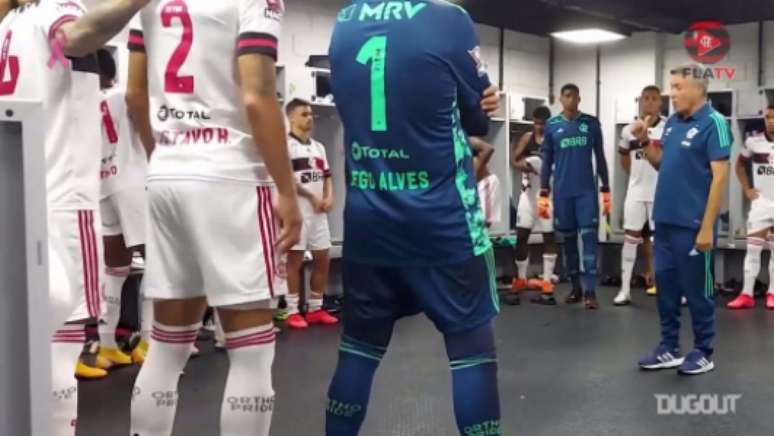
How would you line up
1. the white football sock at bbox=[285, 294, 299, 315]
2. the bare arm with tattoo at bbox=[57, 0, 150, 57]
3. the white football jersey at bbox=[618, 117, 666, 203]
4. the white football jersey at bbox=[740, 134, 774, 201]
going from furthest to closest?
the white football jersey at bbox=[618, 117, 666, 203] → the white football jersey at bbox=[740, 134, 774, 201] → the white football sock at bbox=[285, 294, 299, 315] → the bare arm with tattoo at bbox=[57, 0, 150, 57]

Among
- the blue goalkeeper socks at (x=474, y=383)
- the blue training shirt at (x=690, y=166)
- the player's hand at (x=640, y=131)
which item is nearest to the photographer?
the blue goalkeeper socks at (x=474, y=383)

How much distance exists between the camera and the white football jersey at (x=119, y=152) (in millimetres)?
4328

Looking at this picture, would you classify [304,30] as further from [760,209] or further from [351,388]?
[351,388]

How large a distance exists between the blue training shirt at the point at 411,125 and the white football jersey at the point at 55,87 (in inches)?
27.7

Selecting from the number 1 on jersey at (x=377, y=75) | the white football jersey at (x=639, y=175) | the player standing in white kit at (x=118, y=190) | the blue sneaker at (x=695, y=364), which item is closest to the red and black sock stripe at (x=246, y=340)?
the number 1 on jersey at (x=377, y=75)

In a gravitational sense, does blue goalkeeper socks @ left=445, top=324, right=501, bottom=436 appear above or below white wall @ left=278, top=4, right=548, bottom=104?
below

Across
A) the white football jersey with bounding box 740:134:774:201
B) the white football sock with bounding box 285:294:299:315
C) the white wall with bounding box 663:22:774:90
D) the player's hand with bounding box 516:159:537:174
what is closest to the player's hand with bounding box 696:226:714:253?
the white football sock with bounding box 285:294:299:315

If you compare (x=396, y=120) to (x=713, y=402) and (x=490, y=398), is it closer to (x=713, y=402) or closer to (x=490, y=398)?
(x=490, y=398)

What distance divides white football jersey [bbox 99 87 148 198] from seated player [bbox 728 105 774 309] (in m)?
5.52

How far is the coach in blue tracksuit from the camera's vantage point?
426 centimetres

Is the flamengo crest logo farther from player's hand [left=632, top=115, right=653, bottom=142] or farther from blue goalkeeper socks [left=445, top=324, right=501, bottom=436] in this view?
blue goalkeeper socks [left=445, top=324, right=501, bottom=436]

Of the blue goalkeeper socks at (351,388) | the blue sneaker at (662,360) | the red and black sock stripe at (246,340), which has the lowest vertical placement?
the blue sneaker at (662,360)

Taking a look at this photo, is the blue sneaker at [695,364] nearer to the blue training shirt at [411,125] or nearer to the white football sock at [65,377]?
the blue training shirt at [411,125]

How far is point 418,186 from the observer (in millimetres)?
2000
